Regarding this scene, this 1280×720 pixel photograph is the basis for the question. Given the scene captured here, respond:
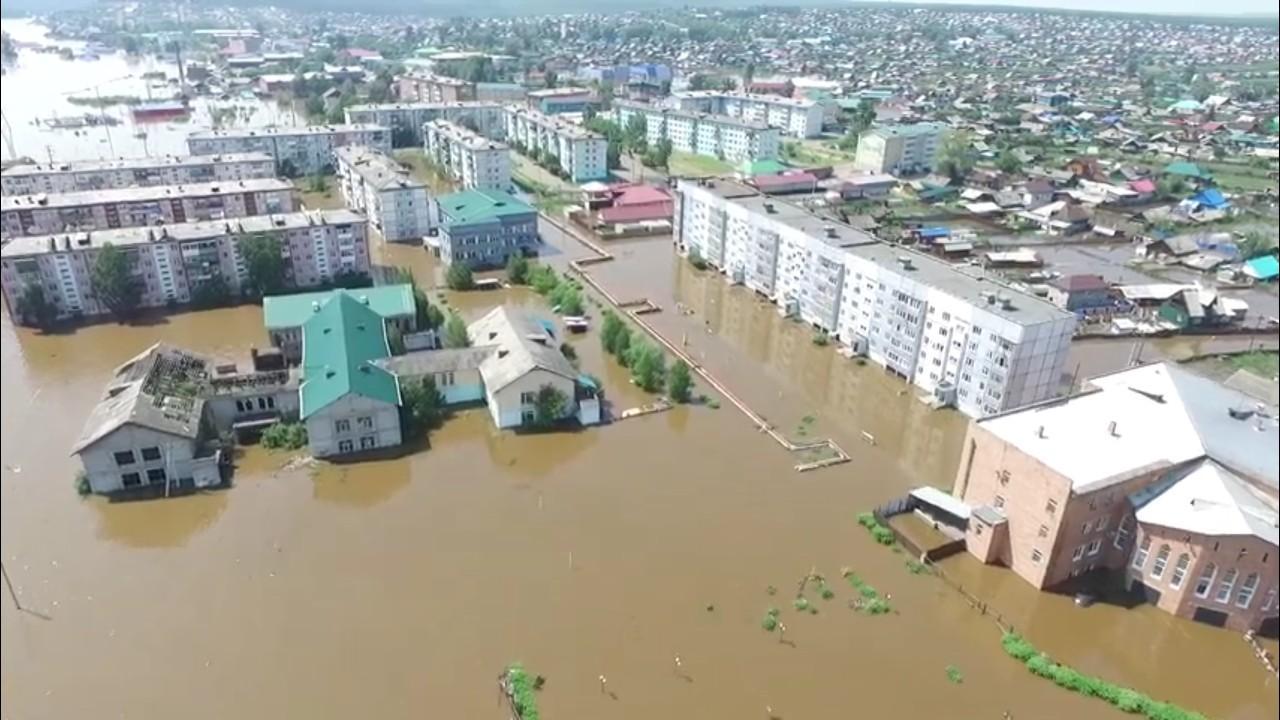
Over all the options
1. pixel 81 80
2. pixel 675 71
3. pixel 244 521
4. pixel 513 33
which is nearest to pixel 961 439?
pixel 244 521

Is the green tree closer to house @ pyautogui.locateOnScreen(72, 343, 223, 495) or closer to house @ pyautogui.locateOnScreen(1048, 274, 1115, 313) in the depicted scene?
house @ pyautogui.locateOnScreen(72, 343, 223, 495)

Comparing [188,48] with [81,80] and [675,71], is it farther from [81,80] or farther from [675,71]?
[675,71]

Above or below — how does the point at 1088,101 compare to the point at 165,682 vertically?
above

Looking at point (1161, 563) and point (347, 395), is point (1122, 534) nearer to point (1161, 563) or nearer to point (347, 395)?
point (1161, 563)

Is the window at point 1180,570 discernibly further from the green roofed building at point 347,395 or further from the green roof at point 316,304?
the green roof at point 316,304

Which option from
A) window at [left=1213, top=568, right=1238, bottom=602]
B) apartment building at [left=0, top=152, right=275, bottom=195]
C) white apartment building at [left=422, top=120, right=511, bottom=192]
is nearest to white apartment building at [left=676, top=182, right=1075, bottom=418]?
window at [left=1213, top=568, right=1238, bottom=602]

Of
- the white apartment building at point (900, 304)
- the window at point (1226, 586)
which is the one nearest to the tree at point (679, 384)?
the white apartment building at point (900, 304)

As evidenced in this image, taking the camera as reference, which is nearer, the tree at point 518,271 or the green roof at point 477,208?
the tree at point 518,271
